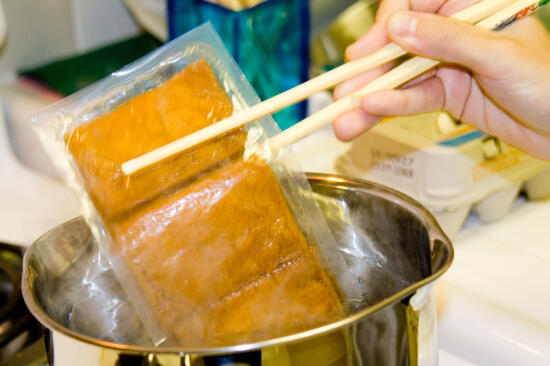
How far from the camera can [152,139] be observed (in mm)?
437

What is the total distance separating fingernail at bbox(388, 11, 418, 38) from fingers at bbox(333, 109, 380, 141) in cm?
9

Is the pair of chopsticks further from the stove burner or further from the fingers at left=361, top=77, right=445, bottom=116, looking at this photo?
the stove burner

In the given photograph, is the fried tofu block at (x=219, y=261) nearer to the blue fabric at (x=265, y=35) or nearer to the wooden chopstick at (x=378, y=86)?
the wooden chopstick at (x=378, y=86)

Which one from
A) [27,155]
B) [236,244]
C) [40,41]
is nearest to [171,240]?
[236,244]

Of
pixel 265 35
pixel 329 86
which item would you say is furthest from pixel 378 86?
pixel 265 35

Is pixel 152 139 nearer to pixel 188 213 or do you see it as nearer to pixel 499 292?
pixel 188 213

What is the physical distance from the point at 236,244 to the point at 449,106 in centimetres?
36

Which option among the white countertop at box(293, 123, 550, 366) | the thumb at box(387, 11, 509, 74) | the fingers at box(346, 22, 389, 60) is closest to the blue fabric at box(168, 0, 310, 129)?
the white countertop at box(293, 123, 550, 366)

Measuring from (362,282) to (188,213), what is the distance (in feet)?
0.57

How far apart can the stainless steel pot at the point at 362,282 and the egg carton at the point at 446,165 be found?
20 cm

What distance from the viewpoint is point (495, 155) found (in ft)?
2.27

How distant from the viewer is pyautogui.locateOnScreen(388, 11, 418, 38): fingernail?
0.49m

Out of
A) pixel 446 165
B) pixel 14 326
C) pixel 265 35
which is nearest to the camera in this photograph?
pixel 14 326

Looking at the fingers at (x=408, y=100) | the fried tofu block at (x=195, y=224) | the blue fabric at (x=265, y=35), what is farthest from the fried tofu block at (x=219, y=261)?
the blue fabric at (x=265, y=35)
